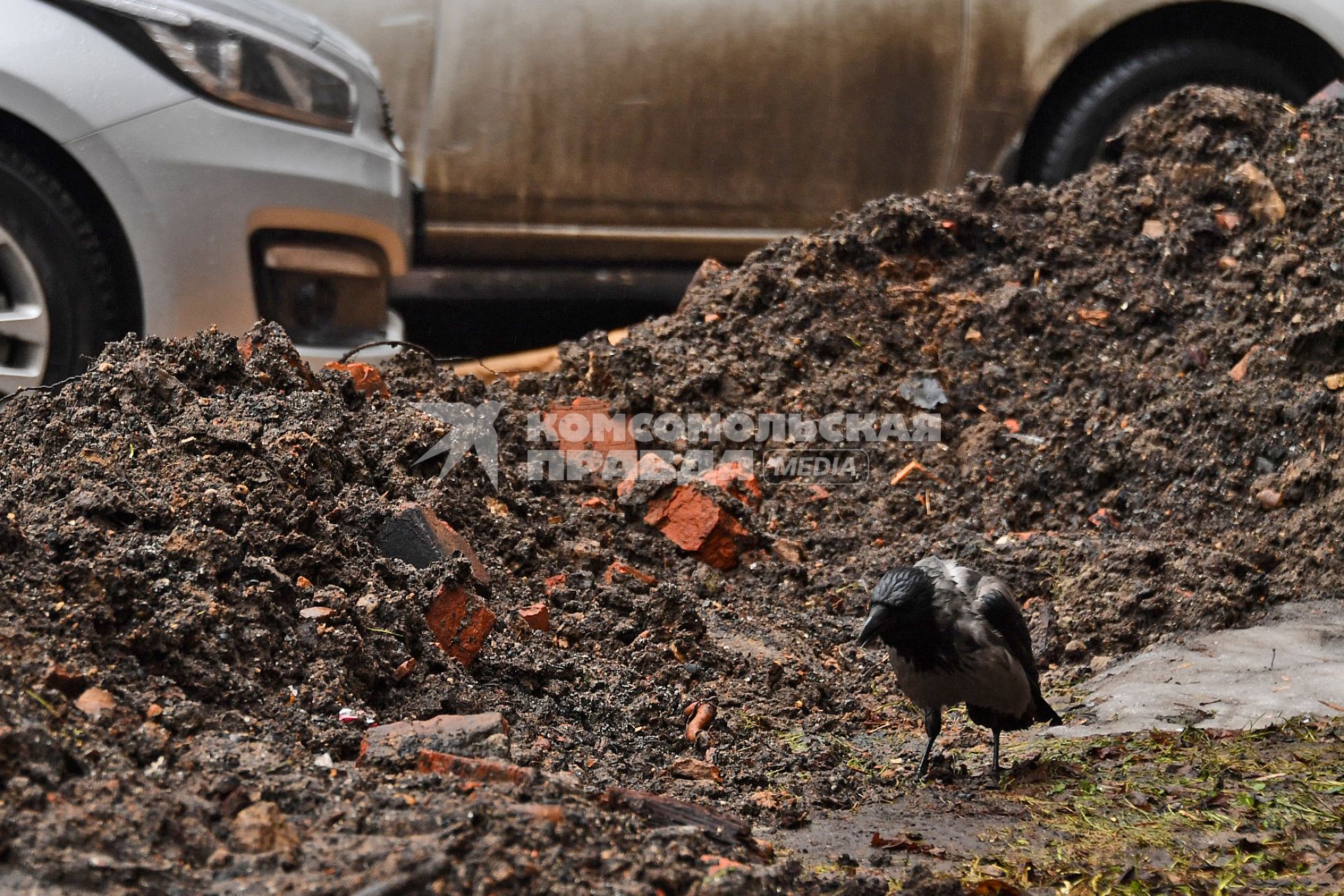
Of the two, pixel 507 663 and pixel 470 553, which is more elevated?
pixel 470 553

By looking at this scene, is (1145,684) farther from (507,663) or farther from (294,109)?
(294,109)

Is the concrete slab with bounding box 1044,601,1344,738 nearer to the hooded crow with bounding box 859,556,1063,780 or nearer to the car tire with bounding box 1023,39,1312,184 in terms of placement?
the hooded crow with bounding box 859,556,1063,780

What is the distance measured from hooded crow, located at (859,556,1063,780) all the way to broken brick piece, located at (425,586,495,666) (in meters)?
1.07

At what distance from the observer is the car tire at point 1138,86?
6977 mm

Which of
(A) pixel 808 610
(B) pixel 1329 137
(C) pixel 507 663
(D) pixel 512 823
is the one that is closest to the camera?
(D) pixel 512 823

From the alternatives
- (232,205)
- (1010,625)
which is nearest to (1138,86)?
(1010,625)

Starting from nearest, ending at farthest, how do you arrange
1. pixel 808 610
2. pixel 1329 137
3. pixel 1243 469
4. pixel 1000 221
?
1. pixel 808 610
2. pixel 1243 469
3. pixel 1329 137
4. pixel 1000 221

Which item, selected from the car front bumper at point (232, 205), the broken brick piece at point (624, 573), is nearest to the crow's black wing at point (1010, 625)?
the broken brick piece at point (624, 573)

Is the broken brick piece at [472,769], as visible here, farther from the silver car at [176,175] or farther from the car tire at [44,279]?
the silver car at [176,175]

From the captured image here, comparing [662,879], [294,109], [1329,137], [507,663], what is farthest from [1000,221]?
[662,879]

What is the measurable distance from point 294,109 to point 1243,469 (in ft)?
13.9

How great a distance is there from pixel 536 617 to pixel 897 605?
111cm

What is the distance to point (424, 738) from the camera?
2822 mm

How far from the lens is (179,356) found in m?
4.19
